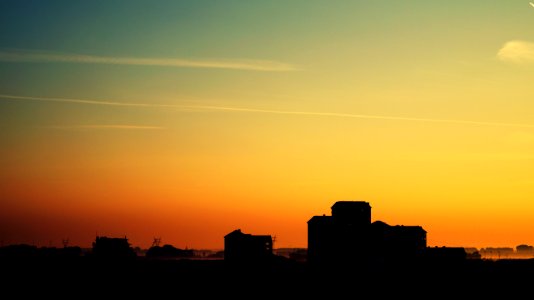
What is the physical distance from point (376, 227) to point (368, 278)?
53.6 ft

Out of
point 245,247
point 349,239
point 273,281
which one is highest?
point 349,239

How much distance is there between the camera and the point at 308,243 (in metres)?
98.3

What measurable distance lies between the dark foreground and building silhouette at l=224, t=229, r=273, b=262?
3.69m

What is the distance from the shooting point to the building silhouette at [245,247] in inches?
4077

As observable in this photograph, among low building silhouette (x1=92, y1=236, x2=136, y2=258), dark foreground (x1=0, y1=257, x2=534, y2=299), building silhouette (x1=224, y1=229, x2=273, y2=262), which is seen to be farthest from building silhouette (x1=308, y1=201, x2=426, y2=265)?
low building silhouette (x1=92, y1=236, x2=136, y2=258)

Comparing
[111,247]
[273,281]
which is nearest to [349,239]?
[273,281]

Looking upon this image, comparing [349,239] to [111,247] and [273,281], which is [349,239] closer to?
[273,281]

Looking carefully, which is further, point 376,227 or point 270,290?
point 376,227

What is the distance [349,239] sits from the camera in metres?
94.3

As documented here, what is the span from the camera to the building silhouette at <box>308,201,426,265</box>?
93375 millimetres

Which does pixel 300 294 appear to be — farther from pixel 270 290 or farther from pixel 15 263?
pixel 15 263

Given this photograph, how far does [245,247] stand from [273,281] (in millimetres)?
20934

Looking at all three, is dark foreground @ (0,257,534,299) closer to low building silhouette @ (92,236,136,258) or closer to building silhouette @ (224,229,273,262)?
building silhouette @ (224,229,273,262)

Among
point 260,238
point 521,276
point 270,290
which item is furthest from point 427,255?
point 270,290
